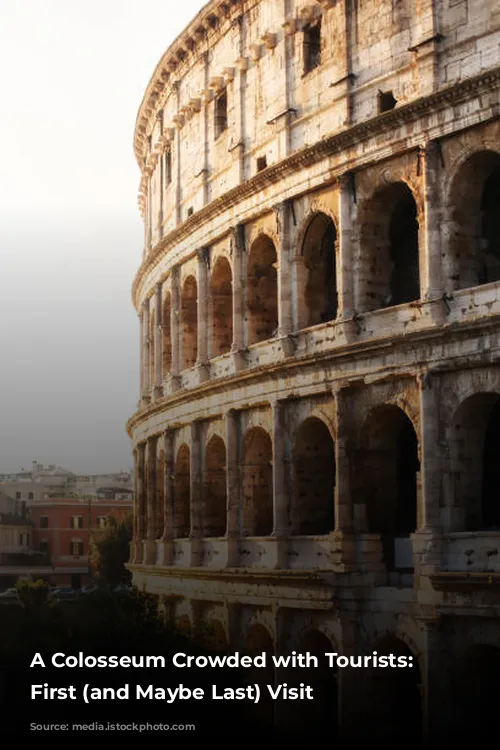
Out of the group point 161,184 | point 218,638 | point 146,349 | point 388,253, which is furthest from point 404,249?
point 146,349

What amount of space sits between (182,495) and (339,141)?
10.9 m

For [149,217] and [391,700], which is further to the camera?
[149,217]

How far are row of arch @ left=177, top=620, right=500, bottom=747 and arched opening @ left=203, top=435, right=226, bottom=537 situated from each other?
244cm

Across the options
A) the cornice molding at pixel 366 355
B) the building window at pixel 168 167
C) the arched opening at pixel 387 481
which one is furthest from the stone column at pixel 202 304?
the arched opening at pixel 387 481

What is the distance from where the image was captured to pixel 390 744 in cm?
2227

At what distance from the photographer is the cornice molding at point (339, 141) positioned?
2133cm

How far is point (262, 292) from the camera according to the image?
27750 millimetres

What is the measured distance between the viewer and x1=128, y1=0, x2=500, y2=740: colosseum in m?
21.3

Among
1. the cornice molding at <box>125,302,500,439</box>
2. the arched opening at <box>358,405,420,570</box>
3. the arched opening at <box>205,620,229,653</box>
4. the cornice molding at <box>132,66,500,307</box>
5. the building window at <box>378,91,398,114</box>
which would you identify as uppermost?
the building window at <box>378,91,398,114</box>

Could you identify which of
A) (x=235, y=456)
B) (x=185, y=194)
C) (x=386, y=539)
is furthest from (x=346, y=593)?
(x=185, y=194)

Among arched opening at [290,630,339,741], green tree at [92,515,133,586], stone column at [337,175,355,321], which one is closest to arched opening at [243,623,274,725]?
arched opening at [290,630,339,741]

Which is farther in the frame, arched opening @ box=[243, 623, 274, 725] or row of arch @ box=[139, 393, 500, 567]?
arched opening @ box=[243, 623, 274, 725]

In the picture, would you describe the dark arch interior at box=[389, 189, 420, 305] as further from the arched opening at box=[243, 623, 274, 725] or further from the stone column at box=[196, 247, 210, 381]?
the arched opening at box=[243, 623, 274, 725]

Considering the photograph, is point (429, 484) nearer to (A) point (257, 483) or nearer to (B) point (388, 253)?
(B) point (388, 253)
